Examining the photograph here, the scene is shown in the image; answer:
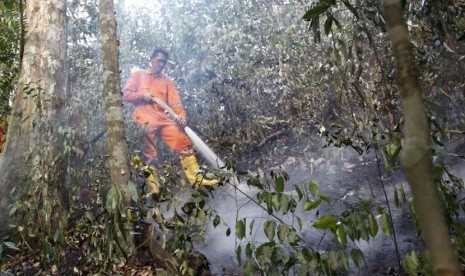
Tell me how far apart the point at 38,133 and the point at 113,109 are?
103cm

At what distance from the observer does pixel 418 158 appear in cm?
61

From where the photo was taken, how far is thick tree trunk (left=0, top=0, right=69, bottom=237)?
385 centimetres

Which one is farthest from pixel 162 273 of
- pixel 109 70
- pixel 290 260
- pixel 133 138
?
pixel 133 138

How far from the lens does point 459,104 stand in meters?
4.96

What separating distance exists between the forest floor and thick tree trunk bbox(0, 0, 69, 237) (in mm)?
401

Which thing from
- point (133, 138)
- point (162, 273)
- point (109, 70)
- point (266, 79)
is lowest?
point (162, 273)

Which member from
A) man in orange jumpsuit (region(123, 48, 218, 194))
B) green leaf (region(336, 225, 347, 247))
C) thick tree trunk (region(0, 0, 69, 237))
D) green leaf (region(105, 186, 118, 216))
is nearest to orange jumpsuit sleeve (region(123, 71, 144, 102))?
man in orange jumpsuit (region(123, 48, 218, 194))

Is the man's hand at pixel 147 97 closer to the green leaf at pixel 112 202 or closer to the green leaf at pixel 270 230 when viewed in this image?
the green leaf at pixel 112 202

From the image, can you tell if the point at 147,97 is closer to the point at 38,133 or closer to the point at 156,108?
the point at 156,108

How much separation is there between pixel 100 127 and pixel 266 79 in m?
3.06

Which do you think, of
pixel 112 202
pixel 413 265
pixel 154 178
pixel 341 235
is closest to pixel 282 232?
pixel 341 235

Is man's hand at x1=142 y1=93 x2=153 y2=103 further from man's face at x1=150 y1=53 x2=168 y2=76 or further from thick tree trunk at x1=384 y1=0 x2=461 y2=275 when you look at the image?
thick tree trunk at x1=384 y1=0 x2=461 y2=275

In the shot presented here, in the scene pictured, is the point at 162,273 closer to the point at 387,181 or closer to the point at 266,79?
the point at 387,181

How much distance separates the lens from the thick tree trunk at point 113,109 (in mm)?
3549
